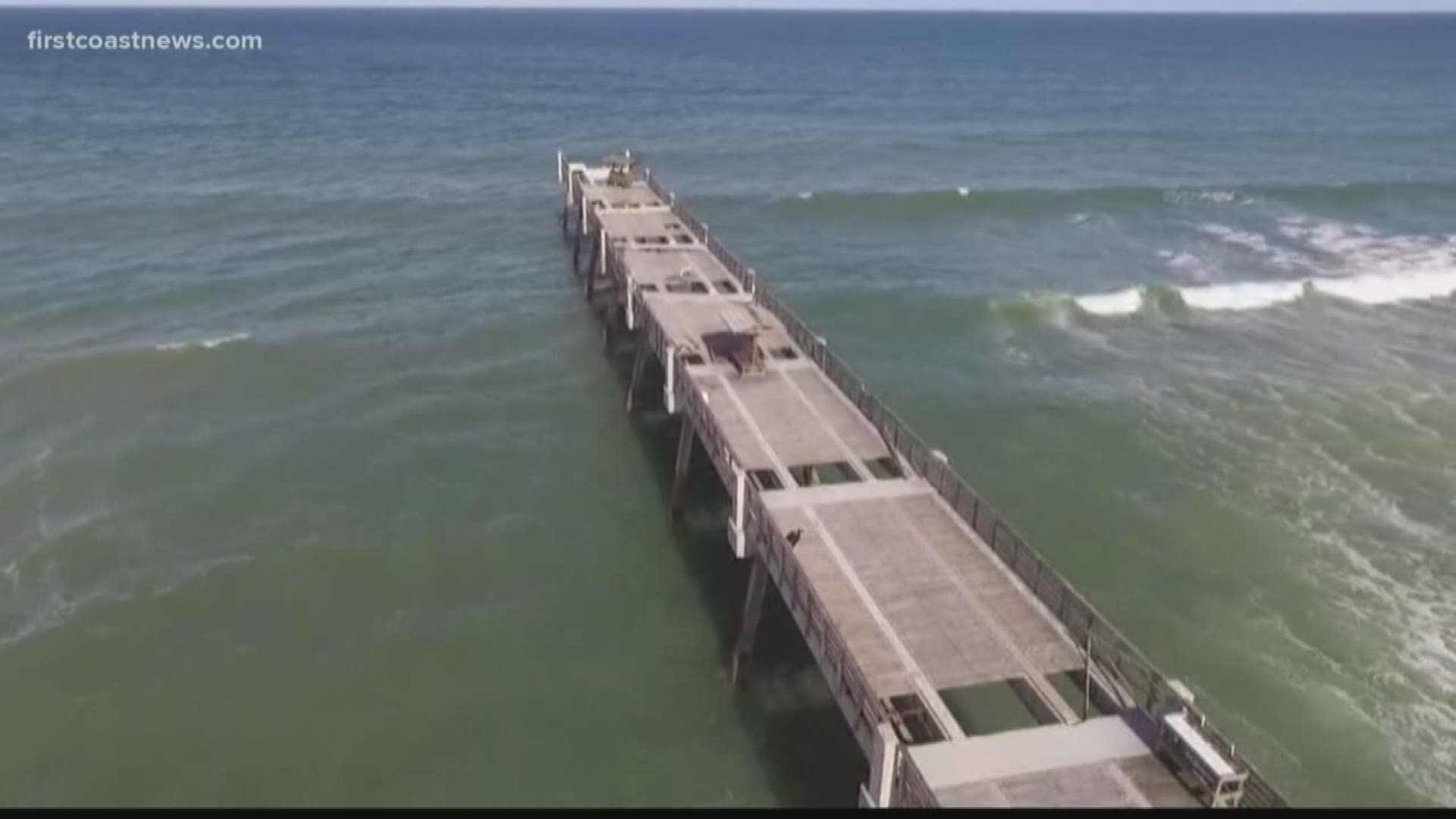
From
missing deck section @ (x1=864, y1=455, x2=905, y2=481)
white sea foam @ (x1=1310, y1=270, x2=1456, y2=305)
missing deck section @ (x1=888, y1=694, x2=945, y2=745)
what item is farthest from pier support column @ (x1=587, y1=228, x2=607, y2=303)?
white sea foam @ (x1=1310, y1=270, x2=1456, y2=305)

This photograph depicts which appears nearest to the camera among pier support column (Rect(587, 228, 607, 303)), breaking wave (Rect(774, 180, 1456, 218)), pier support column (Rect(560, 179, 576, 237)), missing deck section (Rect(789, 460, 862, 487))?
missing deck section (Rect(789, 460, 862, 487))

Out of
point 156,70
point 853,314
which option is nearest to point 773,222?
point 853,314

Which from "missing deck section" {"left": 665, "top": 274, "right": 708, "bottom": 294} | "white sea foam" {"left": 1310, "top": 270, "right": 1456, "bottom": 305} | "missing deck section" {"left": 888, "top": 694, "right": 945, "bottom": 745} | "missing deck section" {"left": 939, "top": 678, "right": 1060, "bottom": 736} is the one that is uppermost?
"missing deck section" {"left": 665, "top": 274, "right": 708, "bottom": 294}

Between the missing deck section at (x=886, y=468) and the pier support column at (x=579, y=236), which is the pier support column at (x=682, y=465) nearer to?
the missing deck section at (x=886, y=468)

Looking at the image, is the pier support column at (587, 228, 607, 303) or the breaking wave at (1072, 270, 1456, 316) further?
the breaking wave at (1072, 270, 1456, 316)

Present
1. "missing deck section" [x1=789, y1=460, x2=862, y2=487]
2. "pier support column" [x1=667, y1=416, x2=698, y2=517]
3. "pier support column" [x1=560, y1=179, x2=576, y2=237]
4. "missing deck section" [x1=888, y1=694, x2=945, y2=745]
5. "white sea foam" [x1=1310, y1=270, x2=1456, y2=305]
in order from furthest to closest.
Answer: "pier support column" [x1=560, y1=179, x2=576, y2=237] < "white sea foam" [x1=1310, y1=270, x2=1456, y2=305] < "pier support column" [x1=667, y1=416, x2=698, y2=517] < "missing deck section" [x1=789, y1=460, x2=862, y2=487] < "missing deck section" [x1=888, y1=694, x2=945, y2=745]

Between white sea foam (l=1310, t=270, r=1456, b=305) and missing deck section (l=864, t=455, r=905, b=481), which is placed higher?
white sea foam (l=1310, t=270, r=1456, b=305)

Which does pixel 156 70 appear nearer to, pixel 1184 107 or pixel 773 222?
pixel 773 222

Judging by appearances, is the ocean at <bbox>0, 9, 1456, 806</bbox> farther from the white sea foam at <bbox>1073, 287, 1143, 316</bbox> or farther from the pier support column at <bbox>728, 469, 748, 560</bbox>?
the pier support column at <bbox>728, 469, 748, 560</bbox>
